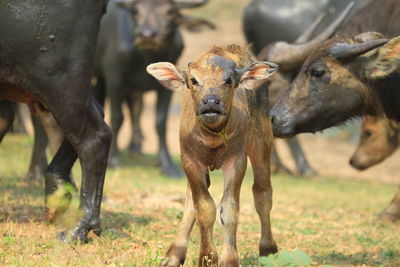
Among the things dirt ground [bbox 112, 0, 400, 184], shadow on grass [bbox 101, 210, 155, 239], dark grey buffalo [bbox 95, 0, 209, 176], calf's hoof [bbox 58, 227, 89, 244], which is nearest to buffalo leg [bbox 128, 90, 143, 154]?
dirt ground [bbox 112, 0, 400, 184]

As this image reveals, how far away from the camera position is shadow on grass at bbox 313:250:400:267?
6262mm

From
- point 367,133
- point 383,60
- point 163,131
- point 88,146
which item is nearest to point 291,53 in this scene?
point 367,133

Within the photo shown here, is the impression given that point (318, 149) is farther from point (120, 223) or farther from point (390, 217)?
point (120, 223)

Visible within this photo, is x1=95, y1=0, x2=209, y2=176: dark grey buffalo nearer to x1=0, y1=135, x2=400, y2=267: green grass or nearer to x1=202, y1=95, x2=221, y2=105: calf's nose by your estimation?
x1=0, y1=135, x2=400, y2=267: green grass

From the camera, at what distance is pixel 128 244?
6.21 metres

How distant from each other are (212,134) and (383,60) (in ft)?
7.32

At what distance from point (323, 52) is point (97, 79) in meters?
6.69

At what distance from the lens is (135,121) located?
1480cm

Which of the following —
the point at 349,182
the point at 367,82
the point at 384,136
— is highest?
the point at 367,82

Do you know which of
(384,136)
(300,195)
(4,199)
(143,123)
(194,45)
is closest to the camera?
(4,199)

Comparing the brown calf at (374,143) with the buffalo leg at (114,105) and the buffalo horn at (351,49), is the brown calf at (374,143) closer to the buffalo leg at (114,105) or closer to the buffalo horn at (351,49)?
the buffalo horn at (351,49)

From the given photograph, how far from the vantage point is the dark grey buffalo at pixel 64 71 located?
6059 millimetres

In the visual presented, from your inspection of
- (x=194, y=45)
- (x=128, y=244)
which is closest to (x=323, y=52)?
(x=128, y=244)

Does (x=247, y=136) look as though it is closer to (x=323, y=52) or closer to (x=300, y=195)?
(x=323, y=52)
